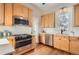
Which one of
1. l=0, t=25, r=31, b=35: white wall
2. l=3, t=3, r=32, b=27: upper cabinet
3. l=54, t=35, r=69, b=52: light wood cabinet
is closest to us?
l=3, t=3, r=32, b=27: upper cabinet

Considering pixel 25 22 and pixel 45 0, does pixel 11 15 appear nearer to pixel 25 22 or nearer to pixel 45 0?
pixel 25 22

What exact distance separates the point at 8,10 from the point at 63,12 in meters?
0.81

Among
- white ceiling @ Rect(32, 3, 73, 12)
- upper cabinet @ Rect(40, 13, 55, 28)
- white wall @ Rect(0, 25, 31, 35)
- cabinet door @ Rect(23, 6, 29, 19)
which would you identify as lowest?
white wall @ Rect(0, 25, 31, 35)

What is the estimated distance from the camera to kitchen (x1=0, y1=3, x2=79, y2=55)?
1.43 meters

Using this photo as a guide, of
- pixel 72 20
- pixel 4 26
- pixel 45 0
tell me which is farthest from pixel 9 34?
pixel 72 20

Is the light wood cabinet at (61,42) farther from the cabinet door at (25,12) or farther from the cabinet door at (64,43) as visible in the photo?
the cabinet door at (25,12)

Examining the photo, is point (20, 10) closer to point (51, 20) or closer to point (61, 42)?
point (51, 20)

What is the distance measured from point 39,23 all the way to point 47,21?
16cm

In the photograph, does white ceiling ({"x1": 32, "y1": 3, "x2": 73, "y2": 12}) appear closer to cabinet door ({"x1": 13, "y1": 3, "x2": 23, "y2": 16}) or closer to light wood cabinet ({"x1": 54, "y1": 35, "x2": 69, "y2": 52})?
cabinet door ({"x1": 13, "y1": 3, "x2": 23, "y2": 16})

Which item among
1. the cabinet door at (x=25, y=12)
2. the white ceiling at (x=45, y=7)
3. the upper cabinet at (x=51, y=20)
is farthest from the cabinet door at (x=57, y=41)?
the cabinet door at (x=25, y=12)

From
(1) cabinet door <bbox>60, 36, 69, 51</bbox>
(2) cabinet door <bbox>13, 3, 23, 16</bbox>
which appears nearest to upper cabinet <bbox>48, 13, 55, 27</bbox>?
(1) cabinet door <bbox>60, 36, 69, 51</bbox>

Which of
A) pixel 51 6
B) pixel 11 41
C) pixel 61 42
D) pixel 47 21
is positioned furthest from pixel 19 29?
pixel 61 42

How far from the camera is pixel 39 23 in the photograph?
5.12 feet

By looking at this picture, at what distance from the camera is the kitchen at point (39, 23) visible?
143 cm
